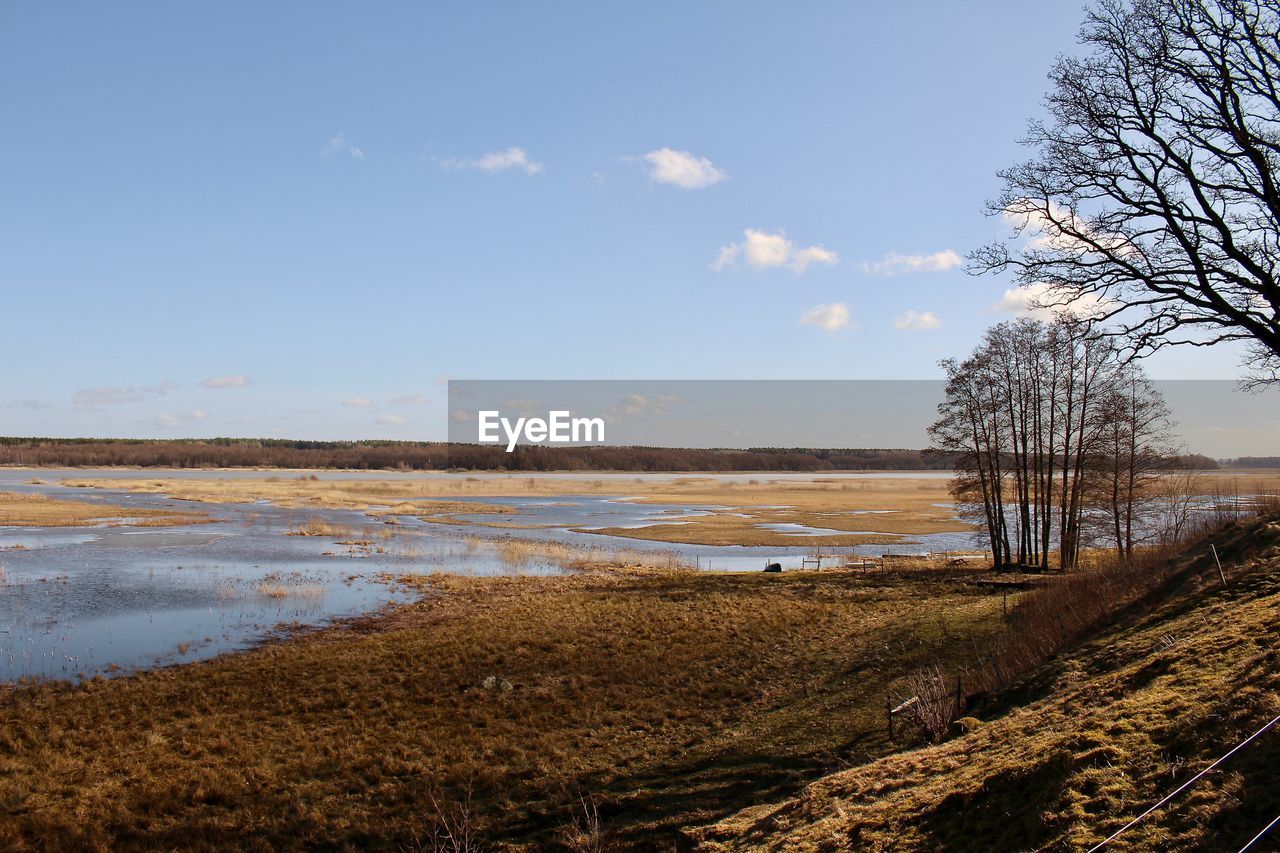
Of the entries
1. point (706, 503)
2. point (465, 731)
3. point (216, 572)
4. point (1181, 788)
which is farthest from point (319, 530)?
point (1181, 788)

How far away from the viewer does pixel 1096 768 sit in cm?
653

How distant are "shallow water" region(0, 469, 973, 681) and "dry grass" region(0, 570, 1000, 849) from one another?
3.20 m

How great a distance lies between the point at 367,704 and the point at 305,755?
283 cm

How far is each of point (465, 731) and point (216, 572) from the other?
2524 centimetres

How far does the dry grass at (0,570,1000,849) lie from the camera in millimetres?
10414

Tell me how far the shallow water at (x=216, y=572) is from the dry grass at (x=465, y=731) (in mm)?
3204

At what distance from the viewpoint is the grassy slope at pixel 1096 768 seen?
556cm

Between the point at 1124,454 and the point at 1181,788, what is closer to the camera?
the point at 1181,788

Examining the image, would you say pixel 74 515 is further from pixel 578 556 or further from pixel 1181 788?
pixel 1181 788

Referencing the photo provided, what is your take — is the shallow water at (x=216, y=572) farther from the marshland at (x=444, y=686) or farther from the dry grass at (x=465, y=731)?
the dry grass at (x=465, y=731)

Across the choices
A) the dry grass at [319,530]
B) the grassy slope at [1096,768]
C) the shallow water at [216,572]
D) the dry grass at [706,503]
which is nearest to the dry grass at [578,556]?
the shallow water at [216,572]

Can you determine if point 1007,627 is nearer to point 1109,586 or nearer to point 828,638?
point 1109,586

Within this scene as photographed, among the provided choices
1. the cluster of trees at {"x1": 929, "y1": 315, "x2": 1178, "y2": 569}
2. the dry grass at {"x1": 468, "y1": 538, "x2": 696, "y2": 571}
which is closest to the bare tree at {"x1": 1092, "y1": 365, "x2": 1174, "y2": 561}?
the cluster of trees at {"x1": 929, "y1": 315, "x2": 1178, "y2": 569}

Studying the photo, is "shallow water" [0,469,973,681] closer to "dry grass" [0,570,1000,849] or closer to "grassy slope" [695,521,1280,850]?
"dry grass" [0,570,1000,849]
